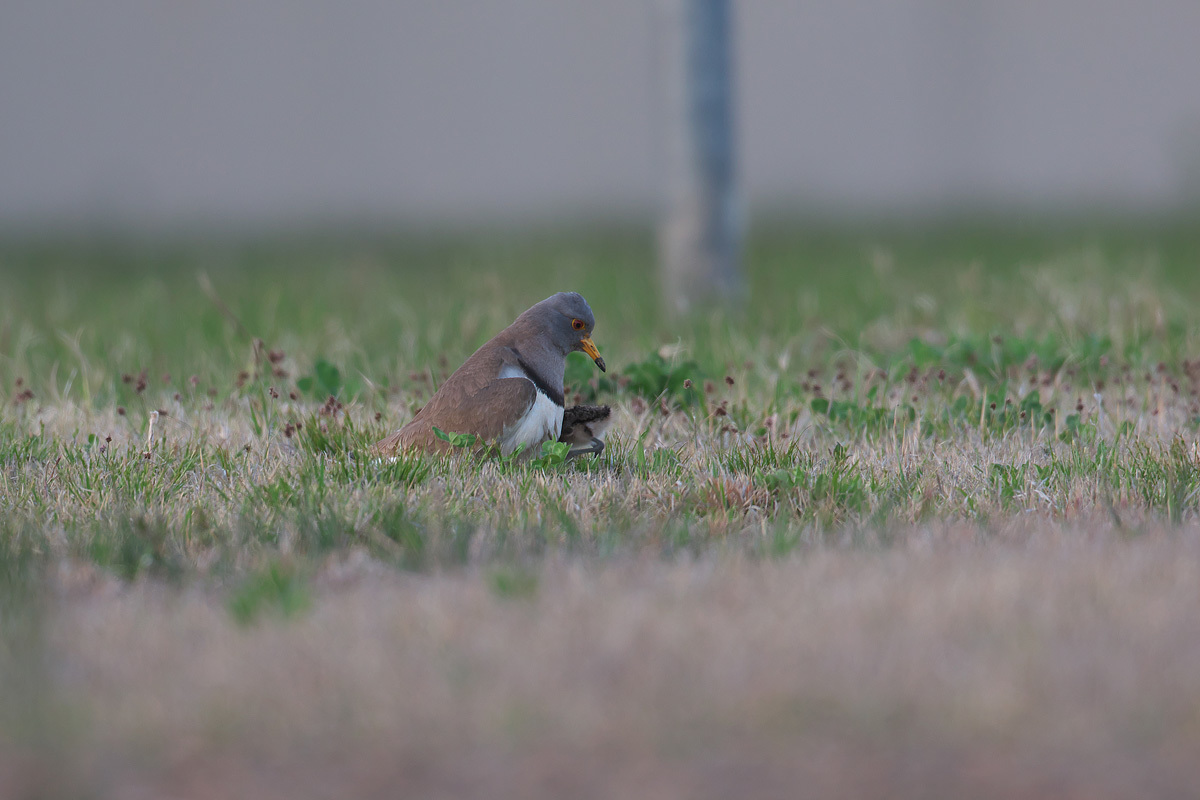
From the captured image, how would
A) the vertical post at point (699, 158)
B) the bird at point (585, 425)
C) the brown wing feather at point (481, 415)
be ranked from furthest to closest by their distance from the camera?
the vertical post at point (699, 158), the bird at point (585, 425), the brown wing feather at point (481, 415)

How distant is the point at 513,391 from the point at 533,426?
0.15 meters

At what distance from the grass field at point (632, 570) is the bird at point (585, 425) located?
0.42ft

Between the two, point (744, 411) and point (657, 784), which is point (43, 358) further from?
point (657, 784)

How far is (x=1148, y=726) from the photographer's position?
2.38 metres

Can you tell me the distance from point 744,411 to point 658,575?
200 cm

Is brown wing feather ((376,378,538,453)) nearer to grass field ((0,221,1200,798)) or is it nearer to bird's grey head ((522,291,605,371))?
grass field ((0,221,1200,798))

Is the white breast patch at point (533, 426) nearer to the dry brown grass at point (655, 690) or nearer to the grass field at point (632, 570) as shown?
the grass field at point (632, 570)

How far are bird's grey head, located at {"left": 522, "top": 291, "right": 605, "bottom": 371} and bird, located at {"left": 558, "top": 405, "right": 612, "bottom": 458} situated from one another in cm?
20

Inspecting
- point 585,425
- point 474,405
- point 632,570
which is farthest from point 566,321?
point 632,570

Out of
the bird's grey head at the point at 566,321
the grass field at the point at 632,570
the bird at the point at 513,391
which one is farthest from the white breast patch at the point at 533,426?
the bird's grey head at the point at 566,321

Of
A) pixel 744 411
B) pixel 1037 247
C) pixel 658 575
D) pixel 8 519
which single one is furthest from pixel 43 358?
pixel 1037 247

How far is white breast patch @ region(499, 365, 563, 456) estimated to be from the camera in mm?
4449

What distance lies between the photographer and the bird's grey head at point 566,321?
473 cm

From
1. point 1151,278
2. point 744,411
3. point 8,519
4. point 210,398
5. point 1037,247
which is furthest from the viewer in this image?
point 1037,247
